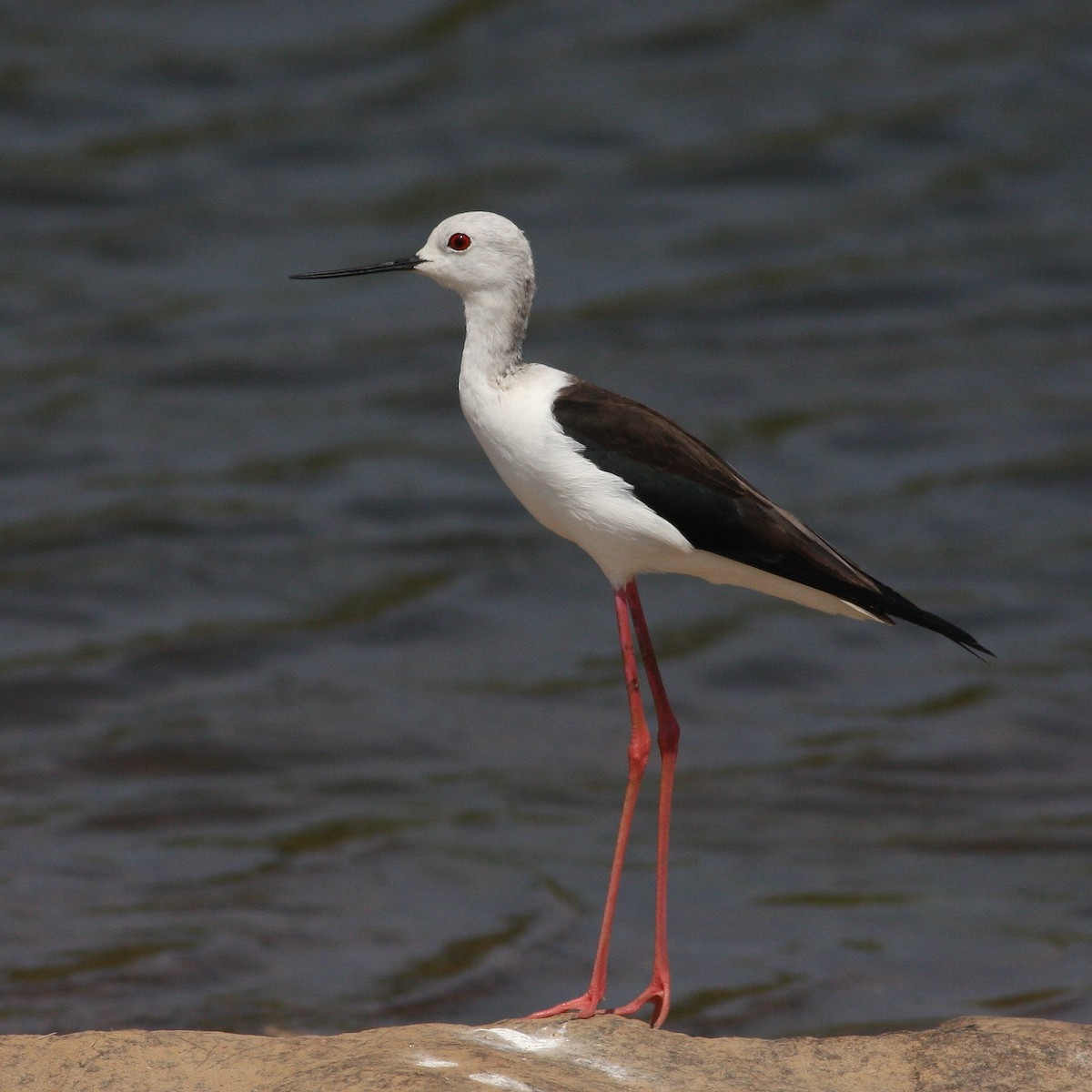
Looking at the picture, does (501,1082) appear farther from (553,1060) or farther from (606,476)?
(606,476)

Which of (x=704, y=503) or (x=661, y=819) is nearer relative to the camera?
(x=704, y=503)

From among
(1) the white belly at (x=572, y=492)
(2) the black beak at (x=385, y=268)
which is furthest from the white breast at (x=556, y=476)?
(2) the black beak at (x=385, y=268)

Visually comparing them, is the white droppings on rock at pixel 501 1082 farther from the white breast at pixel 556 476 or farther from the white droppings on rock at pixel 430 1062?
the white breast at pixel 556 476

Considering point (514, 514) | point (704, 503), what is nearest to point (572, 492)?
point (704, 503)

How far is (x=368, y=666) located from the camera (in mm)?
12195

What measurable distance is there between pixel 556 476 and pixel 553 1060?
201 centimetres

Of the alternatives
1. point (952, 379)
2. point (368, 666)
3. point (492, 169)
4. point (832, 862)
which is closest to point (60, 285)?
point (492, 169)

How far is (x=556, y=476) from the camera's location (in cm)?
634

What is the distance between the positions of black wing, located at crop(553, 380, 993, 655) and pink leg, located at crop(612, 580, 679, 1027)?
0.47 meters

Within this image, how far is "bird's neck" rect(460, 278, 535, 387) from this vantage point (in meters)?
6.53

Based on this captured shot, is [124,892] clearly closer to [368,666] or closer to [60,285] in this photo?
[368,666]

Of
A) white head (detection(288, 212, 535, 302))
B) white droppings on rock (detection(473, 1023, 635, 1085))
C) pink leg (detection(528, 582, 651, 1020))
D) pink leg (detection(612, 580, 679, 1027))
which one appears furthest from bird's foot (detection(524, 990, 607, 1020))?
white head (detection(288, 212, 535, 302))

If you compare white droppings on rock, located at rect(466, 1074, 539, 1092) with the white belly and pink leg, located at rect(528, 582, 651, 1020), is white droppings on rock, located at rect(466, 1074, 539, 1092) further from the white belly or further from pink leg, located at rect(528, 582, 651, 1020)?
the white belly

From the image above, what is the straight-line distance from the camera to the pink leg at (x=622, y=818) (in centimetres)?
621
